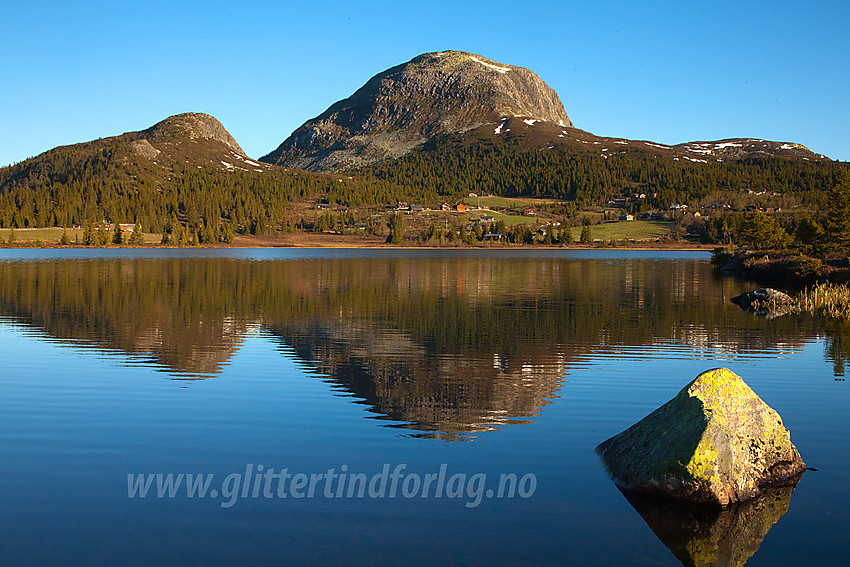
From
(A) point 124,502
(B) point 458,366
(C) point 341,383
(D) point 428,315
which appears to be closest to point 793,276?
(D) point 428,315

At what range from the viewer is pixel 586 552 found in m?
9.45

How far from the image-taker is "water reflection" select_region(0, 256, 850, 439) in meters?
19.7

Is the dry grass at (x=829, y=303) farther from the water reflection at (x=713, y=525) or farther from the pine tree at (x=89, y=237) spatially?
the pine tree at (x=89, y=237)

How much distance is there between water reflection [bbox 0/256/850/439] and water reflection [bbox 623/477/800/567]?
534 cm

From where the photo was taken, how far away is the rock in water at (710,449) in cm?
1120

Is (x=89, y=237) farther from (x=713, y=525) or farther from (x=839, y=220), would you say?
(x=713, y=525)

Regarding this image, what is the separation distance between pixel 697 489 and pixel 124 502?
9.37 m

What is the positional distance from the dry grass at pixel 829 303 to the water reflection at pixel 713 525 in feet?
107

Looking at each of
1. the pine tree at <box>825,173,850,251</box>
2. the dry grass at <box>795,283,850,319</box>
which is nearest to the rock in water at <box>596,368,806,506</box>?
the dry grass at <box>795,283,850,319</box>

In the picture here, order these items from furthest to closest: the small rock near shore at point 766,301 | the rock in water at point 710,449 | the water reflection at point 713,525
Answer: the small rock near shore at point 766,301 < the rock in water at point 710,449 < the water reflection at point 713,525

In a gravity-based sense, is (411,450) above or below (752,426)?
below

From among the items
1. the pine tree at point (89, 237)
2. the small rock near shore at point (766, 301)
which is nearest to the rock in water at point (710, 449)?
the small rock near shore at point (766, 301)

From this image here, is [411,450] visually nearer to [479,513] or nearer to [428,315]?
[479,513]

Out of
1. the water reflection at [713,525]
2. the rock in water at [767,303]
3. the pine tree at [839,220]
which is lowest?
the water reflection at [713,525]
